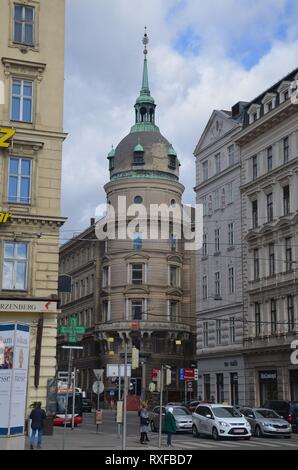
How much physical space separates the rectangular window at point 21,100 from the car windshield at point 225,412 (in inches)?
618

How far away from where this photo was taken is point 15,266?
107 ft

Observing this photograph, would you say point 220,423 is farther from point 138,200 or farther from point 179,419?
point 138,200

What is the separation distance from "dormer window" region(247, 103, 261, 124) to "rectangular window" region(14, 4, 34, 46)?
2525cm

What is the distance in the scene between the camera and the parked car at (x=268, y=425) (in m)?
34.9

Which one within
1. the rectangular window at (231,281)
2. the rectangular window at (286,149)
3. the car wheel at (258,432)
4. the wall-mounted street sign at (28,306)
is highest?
the rectangular window at (286,149)

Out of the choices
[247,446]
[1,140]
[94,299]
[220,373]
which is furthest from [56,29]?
[94,299]

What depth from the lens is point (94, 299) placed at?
279ft

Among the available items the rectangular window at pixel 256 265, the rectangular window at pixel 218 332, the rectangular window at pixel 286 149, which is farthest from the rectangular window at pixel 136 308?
the rectangular window at pixel 286 149

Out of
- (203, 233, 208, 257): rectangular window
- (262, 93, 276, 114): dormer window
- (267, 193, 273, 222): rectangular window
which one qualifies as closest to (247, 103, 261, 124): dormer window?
(262, 93, 276, 114): dormer window

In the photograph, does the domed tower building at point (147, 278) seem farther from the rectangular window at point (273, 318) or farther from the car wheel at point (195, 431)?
the car wheel at point (195, 431)

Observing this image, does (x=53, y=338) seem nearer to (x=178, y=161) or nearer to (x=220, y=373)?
(x=220, y=373)

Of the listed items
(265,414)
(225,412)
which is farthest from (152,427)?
A: (225,412)

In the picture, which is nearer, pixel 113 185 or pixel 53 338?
pixel 53 338

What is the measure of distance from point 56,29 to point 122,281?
46.7 meters
